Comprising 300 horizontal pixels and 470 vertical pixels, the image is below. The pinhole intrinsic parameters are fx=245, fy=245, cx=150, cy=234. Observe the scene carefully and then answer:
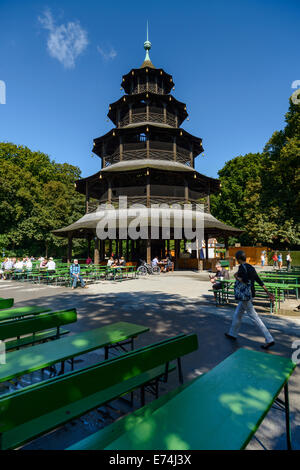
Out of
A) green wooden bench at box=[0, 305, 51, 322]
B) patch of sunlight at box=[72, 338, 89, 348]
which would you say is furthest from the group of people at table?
patch of sunlight at box=[72, 338, 89, 348]

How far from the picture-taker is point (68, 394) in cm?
173

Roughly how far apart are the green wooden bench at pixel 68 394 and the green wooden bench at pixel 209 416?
29cm

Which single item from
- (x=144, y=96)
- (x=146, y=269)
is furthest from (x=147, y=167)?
(x=144, y=96)

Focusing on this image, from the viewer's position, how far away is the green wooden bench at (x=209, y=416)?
4.88 feet

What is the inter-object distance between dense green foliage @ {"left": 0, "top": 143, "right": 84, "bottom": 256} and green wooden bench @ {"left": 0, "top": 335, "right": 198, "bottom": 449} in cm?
3647

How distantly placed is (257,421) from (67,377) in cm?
134

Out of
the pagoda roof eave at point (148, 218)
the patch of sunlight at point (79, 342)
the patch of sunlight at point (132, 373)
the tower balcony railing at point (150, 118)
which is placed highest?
the tower balcony railing at point (150, 118)

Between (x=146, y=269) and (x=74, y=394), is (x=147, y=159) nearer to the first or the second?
(x=146, y=269)

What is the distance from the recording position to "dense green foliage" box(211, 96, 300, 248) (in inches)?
955

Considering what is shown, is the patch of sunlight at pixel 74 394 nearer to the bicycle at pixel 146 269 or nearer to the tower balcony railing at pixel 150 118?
the bicycle at pixel 146 269

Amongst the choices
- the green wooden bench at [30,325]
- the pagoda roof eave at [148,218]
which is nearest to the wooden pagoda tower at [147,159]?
the pagoda roof eave at [148,218]

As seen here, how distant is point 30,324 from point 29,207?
37079 millimetres
